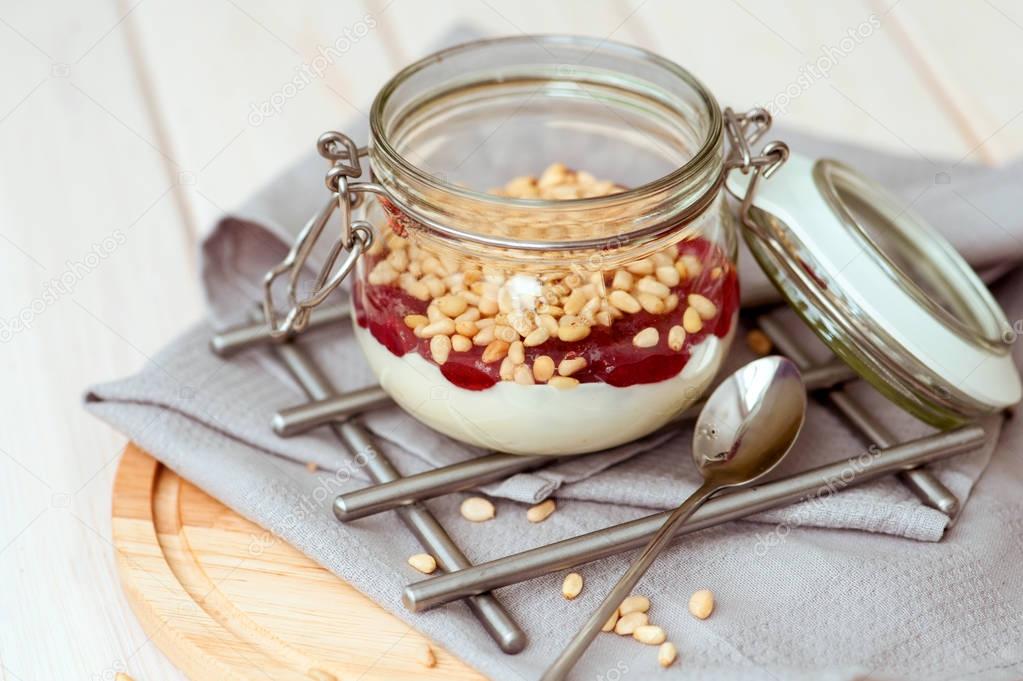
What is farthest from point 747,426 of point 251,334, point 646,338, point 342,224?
point 251,334

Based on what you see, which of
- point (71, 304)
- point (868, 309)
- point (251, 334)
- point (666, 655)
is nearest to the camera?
point (666, 655)

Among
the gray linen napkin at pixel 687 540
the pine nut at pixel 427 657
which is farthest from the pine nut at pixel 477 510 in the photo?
the pine nut at pixel 427 657

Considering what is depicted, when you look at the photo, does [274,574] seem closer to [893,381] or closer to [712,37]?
[893,381]

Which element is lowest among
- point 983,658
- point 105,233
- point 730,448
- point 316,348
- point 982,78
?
point 982,78

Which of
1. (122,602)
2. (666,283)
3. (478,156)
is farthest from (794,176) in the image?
(122,602)

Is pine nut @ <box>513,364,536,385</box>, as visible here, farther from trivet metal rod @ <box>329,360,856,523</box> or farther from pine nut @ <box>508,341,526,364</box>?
trivet metal rod @ <box>329,360,856,523</box>

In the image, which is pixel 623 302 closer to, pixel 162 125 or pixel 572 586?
pixel 572 586
